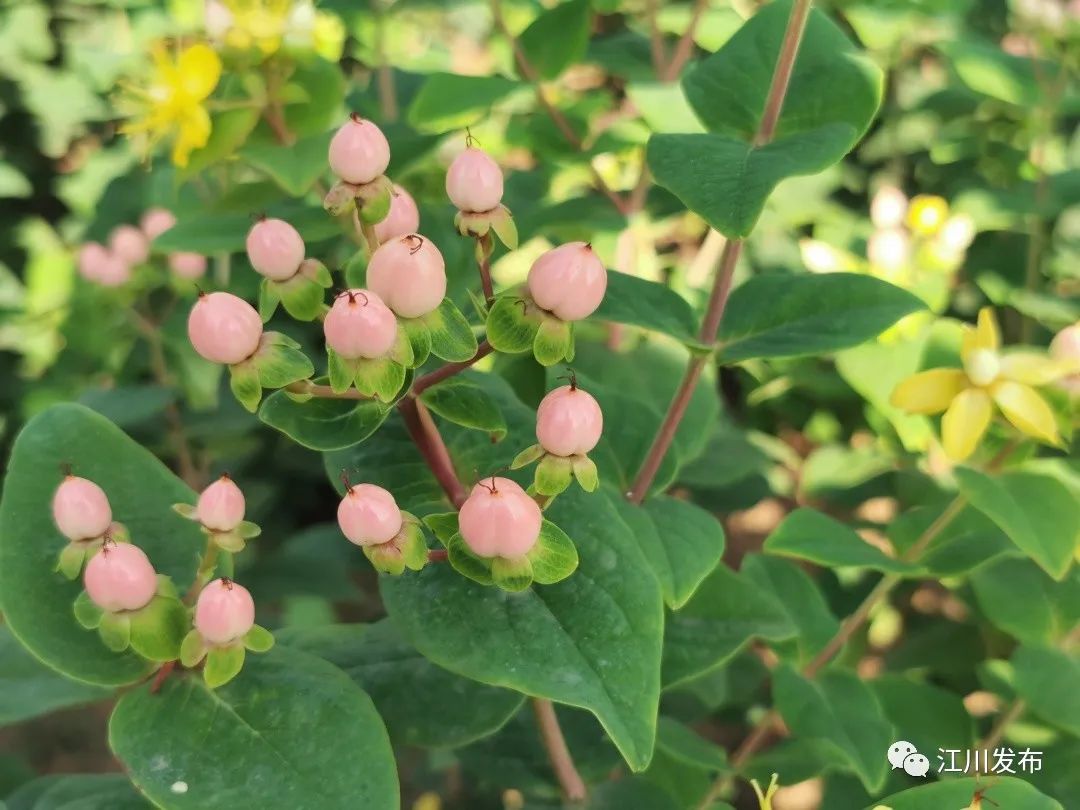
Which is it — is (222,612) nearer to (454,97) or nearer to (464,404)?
(464,404)

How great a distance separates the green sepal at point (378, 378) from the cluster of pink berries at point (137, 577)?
0.32ft

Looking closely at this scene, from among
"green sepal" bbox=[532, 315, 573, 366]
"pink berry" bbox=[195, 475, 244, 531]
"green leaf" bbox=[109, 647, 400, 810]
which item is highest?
"green sepal" bbox=[532, 315, 573, 366]

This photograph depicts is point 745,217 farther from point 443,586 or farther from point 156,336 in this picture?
point 156,336

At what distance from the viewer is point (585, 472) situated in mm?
421

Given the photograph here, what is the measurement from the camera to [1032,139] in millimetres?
1063

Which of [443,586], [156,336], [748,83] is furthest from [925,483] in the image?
[156,336]

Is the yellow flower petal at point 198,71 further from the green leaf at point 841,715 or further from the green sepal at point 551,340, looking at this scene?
the green leaf at point 841,715

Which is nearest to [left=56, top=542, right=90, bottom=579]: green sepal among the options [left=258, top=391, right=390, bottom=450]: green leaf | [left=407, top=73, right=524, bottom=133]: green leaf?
[left=258, top=391, right=390, bottom=450]: green leaf

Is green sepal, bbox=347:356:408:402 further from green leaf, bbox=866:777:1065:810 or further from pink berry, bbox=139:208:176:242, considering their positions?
pink berry, bbox=139:208:176:242

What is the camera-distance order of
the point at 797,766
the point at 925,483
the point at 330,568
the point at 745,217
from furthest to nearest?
the point at 330,568
the point at 925,483
the point at 797,766
the point at 745,217

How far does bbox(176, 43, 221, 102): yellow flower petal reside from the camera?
2.42 ft

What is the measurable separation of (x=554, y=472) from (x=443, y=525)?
64mm

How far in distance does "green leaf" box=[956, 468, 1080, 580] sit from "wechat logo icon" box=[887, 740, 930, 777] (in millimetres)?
156

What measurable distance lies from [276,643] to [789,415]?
0.75 meters
